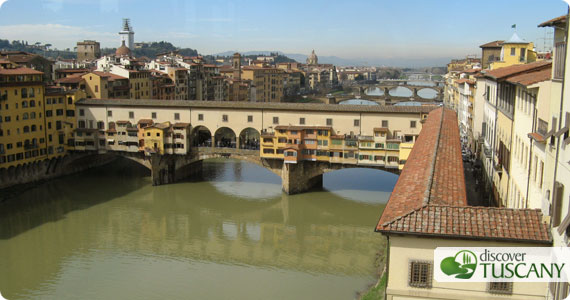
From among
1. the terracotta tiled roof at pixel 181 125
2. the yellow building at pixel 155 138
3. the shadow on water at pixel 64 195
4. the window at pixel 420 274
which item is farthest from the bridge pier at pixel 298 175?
the window at pixel 420 274

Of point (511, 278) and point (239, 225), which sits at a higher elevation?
point (511, 278)

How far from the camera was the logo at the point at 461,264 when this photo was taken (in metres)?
5.95

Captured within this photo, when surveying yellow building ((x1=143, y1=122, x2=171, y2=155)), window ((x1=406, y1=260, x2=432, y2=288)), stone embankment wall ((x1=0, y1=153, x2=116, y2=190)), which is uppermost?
window ((x1=406, y1=260, x2=432, y2=288))

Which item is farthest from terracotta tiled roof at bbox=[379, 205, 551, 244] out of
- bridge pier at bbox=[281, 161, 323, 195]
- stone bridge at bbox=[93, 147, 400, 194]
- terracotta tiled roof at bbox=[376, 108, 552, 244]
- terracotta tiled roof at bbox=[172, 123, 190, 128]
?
terracotta tiled roof at bbox=[172, 123, 190, 128]

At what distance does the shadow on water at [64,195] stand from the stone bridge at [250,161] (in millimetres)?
1069

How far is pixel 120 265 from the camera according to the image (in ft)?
43.7

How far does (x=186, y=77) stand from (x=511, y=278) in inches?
1346

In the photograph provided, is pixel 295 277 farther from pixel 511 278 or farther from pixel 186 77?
pixel 186 77

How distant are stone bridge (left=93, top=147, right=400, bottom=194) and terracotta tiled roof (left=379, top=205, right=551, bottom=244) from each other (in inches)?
539

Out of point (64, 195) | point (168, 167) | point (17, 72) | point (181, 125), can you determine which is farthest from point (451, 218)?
point (17, 72)

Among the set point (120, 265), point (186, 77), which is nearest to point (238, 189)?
point (120, 265)

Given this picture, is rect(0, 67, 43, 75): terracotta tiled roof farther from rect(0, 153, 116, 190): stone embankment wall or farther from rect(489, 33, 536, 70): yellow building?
rect(489, 33, 536, 70): yellow building

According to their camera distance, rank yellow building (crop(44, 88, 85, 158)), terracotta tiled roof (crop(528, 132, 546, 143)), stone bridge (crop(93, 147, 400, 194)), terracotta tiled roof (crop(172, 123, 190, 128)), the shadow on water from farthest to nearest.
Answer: yellow building (crop(44, 88, 85, 158))
terracotta tiled roof (crop(172, 123, 190, 128))
stone bridge (crop(93, 147, 400, 194))
the shadow on water
terracotta tiled roof (crop(528, 132, 546, 143))

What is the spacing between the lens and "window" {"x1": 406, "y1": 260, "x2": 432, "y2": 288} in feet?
19.9
